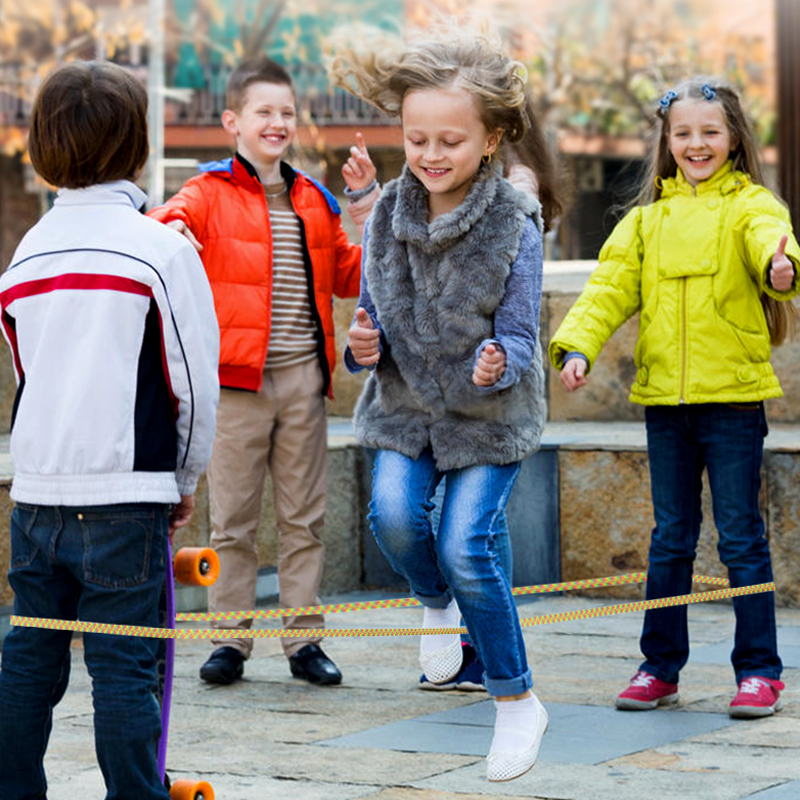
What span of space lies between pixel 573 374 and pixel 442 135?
2.62ft

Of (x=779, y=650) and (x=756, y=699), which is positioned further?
A: (x=779, y=650)

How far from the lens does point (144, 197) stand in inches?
143

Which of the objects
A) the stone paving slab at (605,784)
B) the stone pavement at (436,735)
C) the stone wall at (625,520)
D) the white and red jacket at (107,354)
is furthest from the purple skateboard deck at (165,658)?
the stone wall at (625,520)

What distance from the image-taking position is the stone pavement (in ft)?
12.9

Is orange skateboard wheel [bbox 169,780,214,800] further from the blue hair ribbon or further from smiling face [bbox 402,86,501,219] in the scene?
A: the blue hair ribbon

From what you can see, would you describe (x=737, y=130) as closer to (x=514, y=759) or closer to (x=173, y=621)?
(x=514, y=759)

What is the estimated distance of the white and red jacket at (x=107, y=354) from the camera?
3352 mm

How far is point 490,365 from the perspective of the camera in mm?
3908

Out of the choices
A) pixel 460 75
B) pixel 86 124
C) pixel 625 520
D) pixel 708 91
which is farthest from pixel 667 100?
pixel 625 520

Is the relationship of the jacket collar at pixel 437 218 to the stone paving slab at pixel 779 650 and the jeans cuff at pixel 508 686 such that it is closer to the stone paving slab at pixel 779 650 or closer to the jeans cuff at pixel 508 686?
the jeans cuff at pixel 508 686

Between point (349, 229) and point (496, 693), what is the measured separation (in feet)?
37.9

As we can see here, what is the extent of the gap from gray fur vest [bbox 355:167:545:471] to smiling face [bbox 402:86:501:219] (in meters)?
0.08

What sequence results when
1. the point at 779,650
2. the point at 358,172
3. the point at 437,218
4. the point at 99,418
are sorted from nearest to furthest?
the point at 99,418 < the point at 437,218 < the point at 358,172 < the point at 779,650

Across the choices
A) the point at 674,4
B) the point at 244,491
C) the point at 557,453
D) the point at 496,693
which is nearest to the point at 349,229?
the point at 557,453
